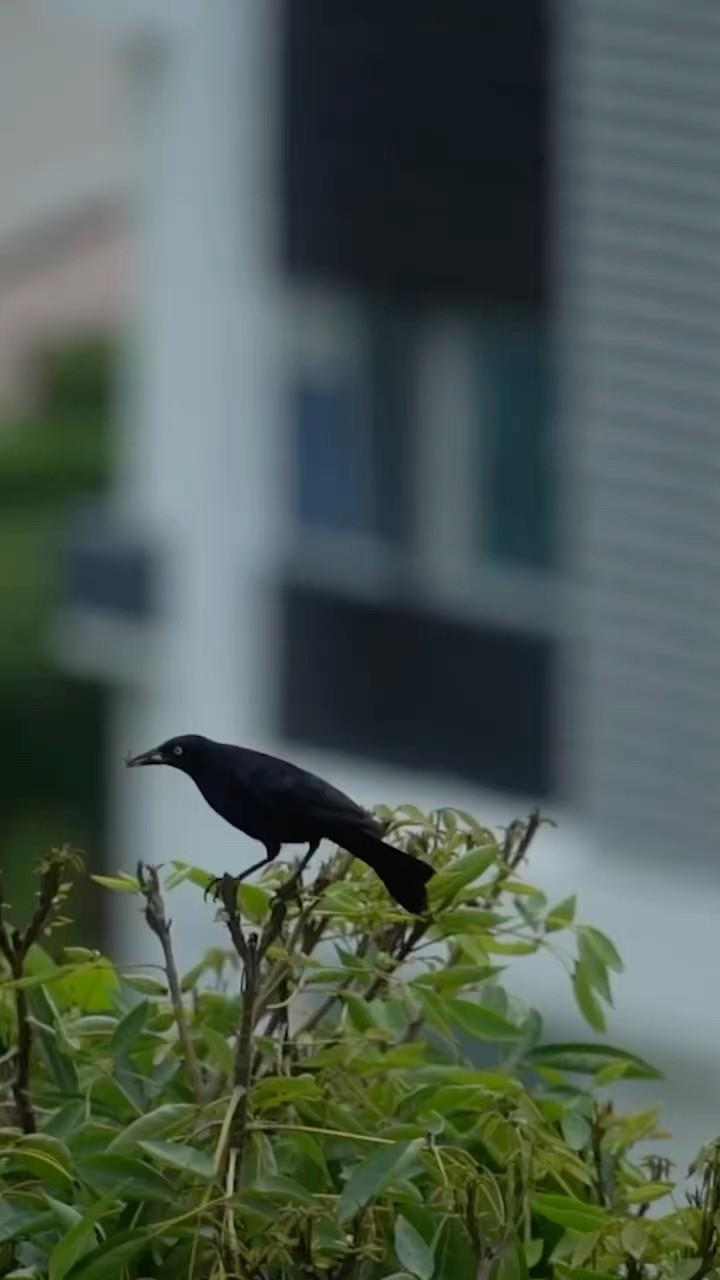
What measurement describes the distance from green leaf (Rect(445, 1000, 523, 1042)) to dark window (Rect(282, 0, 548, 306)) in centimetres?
457

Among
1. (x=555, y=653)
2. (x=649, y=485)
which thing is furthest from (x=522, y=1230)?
(x=555, y=653)

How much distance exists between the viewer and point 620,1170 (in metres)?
1.11

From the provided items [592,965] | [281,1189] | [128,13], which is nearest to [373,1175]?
[281,1189]

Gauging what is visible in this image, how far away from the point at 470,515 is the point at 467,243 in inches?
35.6

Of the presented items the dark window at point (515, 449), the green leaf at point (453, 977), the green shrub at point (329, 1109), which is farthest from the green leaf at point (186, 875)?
the dark window at point (515, 449)

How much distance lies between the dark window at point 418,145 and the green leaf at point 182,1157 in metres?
4.78

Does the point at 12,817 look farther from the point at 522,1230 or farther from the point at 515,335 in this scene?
the point at 522,1230

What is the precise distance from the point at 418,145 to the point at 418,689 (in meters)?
1.33

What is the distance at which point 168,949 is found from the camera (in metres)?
0.98

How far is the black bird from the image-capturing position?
96 cm

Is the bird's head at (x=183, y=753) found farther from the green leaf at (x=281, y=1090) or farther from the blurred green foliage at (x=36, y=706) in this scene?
the blurred green foliage at (x=36, y=706)

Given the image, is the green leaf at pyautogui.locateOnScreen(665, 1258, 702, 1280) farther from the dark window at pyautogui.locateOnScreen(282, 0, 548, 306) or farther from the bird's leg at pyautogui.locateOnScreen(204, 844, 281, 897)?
the dark window at pyautogui.locateOnScreen(282, 0, 548, 306)

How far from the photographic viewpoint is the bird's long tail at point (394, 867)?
37.6 inches

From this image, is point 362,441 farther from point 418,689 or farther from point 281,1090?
point 281,1090
